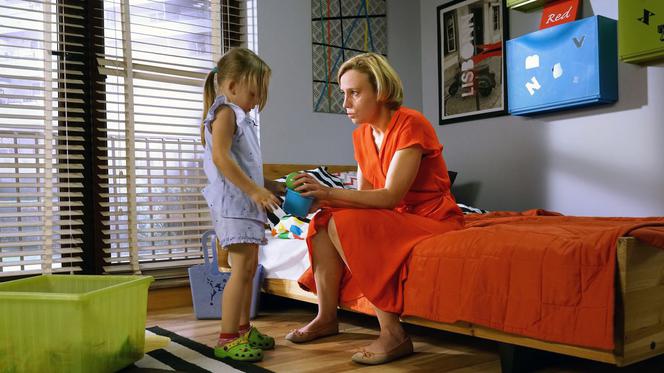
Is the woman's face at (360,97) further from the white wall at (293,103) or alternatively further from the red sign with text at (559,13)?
the red sign with text at (559,13)

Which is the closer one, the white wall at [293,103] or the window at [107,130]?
the window at [107,130]

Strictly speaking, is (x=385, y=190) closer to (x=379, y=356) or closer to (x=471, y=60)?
(x=379, y=356)

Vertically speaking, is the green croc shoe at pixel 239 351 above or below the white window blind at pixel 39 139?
below

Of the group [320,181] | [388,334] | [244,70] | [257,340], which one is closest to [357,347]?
[388,334]

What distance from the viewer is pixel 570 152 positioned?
3.09 metres

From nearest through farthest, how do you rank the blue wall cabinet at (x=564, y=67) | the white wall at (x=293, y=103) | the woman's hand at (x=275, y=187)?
the woman's hand at (x=275, y=187)
the blue wall cabinet at (x=564, y=67)
the white wall at (x=293, y=103)

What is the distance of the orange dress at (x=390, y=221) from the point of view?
179 centimetres

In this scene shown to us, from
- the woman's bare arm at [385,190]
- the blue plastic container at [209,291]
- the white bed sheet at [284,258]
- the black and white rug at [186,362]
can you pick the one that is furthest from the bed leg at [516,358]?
the blue plastic container at [209,291]

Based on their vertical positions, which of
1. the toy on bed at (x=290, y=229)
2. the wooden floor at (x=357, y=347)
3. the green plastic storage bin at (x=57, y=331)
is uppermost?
Answer: the toy on bed at (x=290, y=229)

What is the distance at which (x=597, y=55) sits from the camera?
2.75 m

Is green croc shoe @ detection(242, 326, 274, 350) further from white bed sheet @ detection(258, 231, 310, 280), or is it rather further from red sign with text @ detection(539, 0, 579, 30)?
red sign with text @ detection(539, 0, 579, 30)

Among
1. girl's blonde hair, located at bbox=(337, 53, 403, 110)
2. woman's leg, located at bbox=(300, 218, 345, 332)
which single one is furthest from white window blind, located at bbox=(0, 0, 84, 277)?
girl's blonde hair, located at bbox=(337, 53, 403, 110)

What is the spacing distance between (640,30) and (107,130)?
2390mm

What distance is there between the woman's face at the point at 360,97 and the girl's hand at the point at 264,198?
0.43 metres
